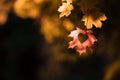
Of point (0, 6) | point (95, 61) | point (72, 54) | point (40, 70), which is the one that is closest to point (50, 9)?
point (72, 54)

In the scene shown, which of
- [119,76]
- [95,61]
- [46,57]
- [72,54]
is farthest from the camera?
[46,57]

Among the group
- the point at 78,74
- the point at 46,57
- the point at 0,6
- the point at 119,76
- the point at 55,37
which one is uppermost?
the point at 46,57

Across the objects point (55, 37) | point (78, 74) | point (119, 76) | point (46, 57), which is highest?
point (46, 57)

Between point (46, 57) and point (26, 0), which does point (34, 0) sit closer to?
point (26, 0)

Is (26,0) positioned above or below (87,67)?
below

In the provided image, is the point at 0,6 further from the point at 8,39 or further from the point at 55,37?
the point at 8,39

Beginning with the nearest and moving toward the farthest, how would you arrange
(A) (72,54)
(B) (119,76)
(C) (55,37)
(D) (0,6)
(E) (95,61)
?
(B) (119,76) → (C) (55,37) → (A) (72,54) → (D) (0,6) → (E) (95,61)

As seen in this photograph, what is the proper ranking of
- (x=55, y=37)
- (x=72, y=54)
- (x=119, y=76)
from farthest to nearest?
(x=72, y=54), (x=55, y=37), (x=119, y=76)

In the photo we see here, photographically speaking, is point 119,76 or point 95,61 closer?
point 119,76

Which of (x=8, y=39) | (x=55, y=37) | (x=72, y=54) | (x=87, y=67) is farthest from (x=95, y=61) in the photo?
(x=55, y=37)
